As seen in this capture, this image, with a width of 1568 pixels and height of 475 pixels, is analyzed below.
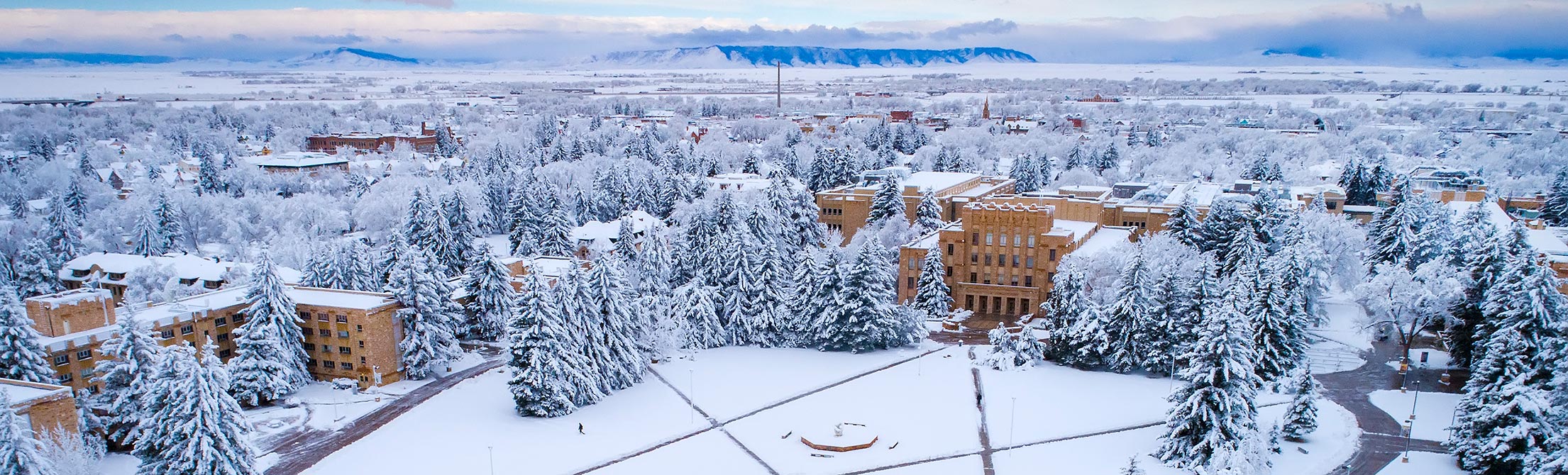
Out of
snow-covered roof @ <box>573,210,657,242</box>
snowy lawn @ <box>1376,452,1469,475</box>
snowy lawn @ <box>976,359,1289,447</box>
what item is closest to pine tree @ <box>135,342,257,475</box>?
snowy lawn @ <box>976,359,1289,447</box>

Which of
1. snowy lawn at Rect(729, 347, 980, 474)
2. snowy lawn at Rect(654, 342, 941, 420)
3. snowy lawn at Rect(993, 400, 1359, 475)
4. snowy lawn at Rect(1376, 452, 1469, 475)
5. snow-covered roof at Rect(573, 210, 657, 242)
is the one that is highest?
snow-covered roof at Rect(573, 210, 657, 242)

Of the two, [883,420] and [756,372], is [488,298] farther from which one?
[883,420]

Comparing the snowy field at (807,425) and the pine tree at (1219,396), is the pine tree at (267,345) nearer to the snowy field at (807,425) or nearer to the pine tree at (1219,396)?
the snowy field at (807,425)

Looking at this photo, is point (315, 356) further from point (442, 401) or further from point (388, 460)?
point (388, 460)

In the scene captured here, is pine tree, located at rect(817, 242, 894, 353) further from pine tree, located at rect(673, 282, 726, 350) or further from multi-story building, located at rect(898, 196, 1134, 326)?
multi-story building, located at rect(898, 196, 1134, 326)

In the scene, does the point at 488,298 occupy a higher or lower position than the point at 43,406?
lower

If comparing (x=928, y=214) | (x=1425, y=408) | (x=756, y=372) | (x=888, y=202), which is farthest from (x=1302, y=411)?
(x=888, y=202)

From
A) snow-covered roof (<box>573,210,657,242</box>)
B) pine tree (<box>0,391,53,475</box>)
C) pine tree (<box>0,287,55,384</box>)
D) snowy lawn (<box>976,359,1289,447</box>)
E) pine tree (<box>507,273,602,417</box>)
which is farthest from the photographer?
snow-covered roof (<box>573,210,657,242</box>)
